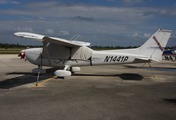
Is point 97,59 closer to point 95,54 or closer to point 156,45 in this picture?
point 95,54

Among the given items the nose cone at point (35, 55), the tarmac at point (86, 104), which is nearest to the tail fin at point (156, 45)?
the tarmac at point (86, 104)

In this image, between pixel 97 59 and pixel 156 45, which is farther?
pixel 97 59

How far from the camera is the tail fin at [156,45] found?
9430mm

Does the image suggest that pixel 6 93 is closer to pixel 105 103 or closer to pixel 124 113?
pixel 105 103

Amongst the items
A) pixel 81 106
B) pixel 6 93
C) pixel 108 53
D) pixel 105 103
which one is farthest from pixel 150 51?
pixel 6 93

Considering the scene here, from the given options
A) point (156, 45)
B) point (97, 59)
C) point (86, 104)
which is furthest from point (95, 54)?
point (86, 104)

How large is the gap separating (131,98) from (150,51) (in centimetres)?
490

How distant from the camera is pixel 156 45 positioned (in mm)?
9586

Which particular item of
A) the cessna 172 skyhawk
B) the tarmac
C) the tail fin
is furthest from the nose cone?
the tail fin

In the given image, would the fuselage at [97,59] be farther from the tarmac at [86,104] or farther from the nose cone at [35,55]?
the tarmac at [86,104]

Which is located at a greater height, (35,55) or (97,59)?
(35,55)

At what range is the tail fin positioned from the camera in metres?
9.43

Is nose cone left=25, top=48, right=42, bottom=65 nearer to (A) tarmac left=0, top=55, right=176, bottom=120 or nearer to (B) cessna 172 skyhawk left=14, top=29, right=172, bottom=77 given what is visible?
(B) cessna 172 skyhawk left=14, top=29, right=172, bottom=77

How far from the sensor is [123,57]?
967cm
